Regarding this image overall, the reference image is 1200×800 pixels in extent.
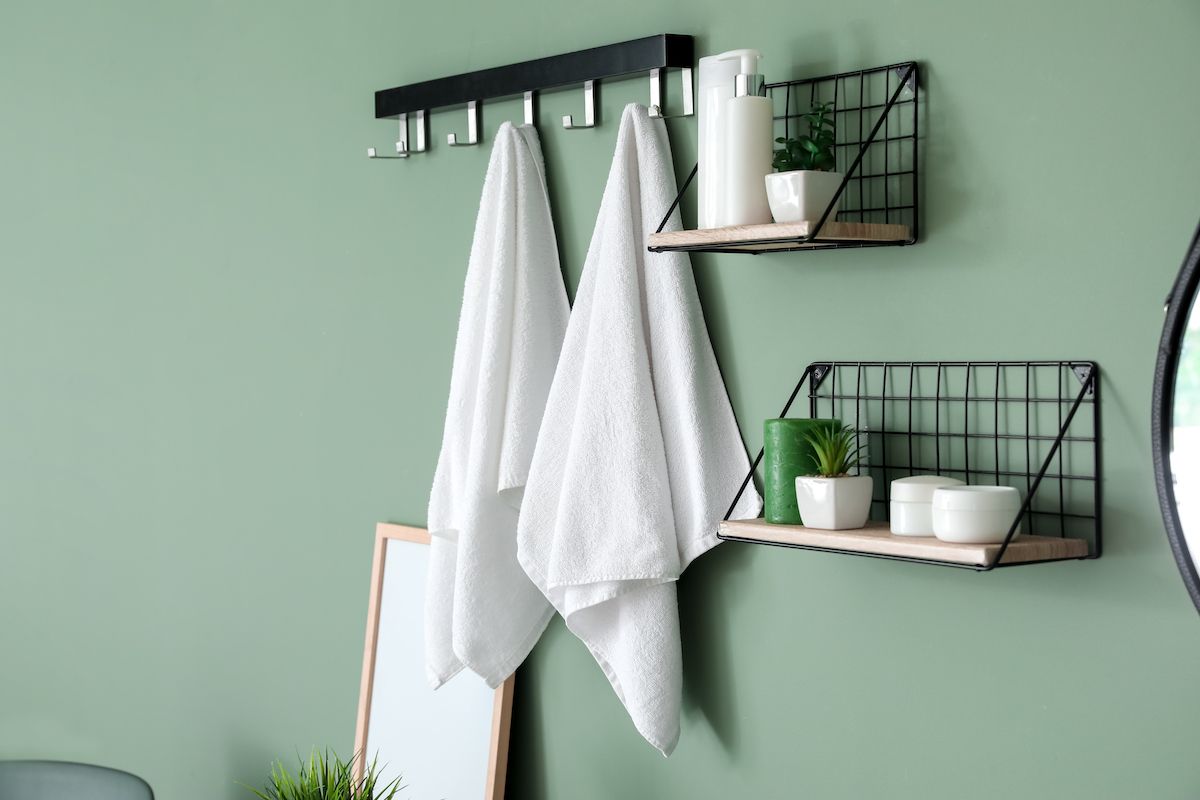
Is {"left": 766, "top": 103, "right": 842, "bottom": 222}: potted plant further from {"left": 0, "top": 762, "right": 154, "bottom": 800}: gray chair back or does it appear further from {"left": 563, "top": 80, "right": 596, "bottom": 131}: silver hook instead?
{"left": 0, "top": 762, "right": 154, "bottom": 800}: gray chair back

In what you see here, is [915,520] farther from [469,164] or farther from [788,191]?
[469,164]

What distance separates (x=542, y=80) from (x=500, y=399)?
0.41 metres

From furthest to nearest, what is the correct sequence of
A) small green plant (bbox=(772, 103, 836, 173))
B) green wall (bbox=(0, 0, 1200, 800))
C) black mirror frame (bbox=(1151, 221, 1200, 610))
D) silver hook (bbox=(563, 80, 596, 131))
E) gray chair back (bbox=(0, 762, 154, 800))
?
gray chair back (bbox=(0, 762, 154, 800)), silver hook (bbox=(563, 80, 596, 131)), small green plant (bbox=(772, 103, 836, 173)), green wall (bbox=(0, 0, 1200, 800)), black mirror frame (bbox=(1151, 221, 1200, 610))

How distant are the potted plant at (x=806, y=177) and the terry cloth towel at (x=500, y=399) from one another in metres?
0.43

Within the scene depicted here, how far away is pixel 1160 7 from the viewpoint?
116 cm

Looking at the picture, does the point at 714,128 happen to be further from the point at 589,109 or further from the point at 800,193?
the point at 589,109

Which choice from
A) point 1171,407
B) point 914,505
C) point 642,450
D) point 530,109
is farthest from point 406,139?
point 1171,407

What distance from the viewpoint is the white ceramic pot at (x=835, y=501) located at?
50.0 inches

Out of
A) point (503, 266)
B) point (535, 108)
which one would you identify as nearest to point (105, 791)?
point (503, 266)

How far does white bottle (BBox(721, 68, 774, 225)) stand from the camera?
4.34 feet

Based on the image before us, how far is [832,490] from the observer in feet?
4.16

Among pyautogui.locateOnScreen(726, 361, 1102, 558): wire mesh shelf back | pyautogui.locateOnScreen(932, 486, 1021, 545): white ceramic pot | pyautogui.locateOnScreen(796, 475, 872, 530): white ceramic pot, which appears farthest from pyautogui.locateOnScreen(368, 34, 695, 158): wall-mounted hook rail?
pyautogui.locateOnScreen(932, 486, 1021, 545): white ceramic pot

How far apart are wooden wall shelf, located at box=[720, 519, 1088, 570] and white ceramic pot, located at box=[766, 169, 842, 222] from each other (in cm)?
30

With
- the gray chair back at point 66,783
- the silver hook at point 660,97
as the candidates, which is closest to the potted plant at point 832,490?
the silver hook at point 660,97
